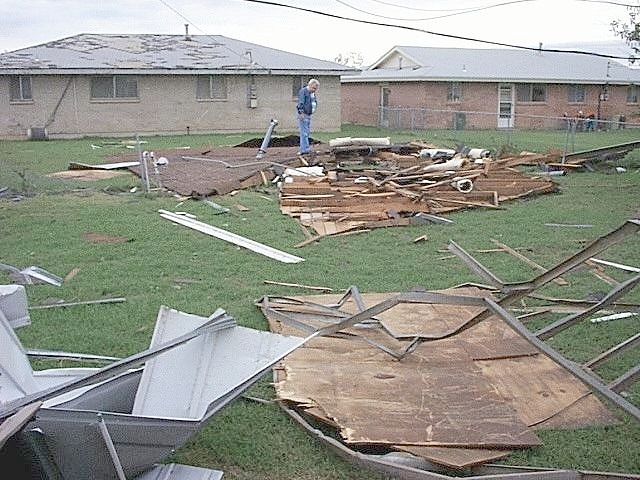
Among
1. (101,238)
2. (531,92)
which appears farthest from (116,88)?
(531,92)

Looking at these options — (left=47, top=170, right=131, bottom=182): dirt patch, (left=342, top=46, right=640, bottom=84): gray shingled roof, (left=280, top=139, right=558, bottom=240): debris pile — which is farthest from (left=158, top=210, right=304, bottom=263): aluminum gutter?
(left=342, top=46, right=640, bottom=84): gray shingled roof

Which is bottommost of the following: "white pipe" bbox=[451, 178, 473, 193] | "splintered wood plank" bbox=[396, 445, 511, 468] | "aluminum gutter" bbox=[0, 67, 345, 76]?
"splintered wood plank" bbox=[396, 445, 511, 468]

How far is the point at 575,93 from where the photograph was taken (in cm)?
4241

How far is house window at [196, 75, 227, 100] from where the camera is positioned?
32.0 m

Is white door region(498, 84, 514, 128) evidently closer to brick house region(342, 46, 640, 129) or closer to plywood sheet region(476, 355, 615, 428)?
brick house region(342, 46, 640, 129)

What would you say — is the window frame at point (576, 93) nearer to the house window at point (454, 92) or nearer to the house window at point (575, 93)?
the house window at point (575, 93)

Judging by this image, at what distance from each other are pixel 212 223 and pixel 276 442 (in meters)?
7.35


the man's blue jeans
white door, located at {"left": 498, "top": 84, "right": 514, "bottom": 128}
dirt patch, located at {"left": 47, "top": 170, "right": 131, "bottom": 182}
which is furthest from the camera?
white door, located at {"left": 498, "top": 84, "right": 514, "bottom": 128}

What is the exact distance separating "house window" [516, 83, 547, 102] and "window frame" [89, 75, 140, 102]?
20545mm

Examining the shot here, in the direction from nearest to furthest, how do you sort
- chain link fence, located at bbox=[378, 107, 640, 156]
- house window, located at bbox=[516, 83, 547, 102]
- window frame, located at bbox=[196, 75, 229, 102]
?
window frame, located at bbox=[196, 75, 229, 102] < chain link fence, located at bbox=[378, 107, 640, 156] < house window, located at bbox=[516, 83, 547, 102]

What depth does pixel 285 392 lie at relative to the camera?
5.34 m

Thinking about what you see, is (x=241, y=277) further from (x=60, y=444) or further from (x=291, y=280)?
(x=60, y=444)

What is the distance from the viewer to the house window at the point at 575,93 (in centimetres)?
4222

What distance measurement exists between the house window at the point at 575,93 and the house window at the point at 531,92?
1549 millimetres
